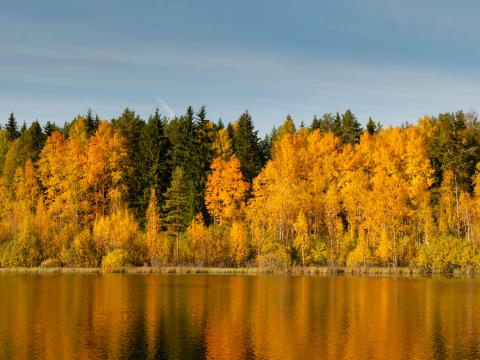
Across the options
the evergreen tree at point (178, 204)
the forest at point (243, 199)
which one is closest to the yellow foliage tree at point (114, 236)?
the forest at point (243, 199)

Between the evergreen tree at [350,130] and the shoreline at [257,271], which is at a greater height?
the evergreen tree at [350,130]

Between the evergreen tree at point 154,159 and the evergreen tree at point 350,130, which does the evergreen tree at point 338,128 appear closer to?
the evergreen tree at point 350,130

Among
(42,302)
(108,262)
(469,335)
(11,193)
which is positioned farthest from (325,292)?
(11,193)

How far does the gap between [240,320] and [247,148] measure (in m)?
68.2

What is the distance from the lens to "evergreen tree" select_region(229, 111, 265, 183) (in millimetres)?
103500

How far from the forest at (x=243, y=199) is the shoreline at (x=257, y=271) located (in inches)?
43.4

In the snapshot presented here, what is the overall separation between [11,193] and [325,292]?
7077 centimetres

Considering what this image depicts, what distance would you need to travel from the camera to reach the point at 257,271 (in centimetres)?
7994

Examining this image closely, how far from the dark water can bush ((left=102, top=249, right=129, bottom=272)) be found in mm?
18097

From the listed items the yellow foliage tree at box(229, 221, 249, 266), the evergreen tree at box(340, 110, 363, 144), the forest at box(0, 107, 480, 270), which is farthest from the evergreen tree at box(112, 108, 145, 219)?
the evergreen tree at box(340, 110, 363, 144)

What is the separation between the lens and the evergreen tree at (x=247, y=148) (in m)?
104

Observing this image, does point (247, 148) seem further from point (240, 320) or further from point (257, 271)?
point (240, 320)

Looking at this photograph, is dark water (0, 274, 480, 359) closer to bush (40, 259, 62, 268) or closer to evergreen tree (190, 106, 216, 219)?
bush (40, 259, 62, 268)

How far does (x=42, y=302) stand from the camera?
45531mm
